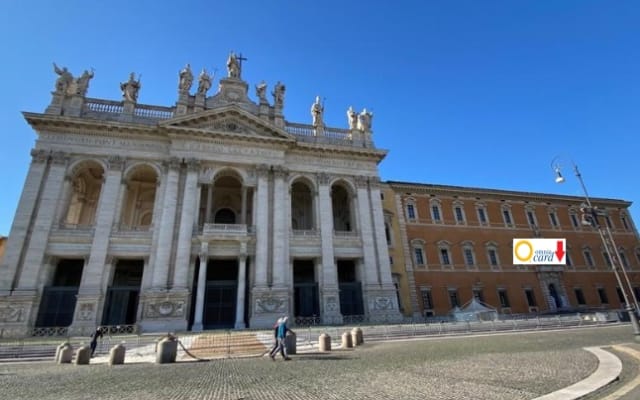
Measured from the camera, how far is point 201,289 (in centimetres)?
2003

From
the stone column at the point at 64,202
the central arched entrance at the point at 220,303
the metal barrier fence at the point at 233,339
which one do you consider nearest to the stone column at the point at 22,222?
the stone column at the point at 64,202

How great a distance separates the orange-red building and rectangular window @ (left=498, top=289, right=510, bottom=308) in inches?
3.4

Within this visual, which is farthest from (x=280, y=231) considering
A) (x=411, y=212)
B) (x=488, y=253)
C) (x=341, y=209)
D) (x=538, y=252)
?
(x=538, y=252)

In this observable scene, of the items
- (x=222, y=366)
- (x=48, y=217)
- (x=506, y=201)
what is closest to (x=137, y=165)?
(x=48, y=217)

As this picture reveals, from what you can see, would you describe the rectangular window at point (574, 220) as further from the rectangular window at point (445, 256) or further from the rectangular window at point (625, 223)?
the rectangular window at point (445, 256)

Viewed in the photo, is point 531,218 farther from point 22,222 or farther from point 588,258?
point 22,222

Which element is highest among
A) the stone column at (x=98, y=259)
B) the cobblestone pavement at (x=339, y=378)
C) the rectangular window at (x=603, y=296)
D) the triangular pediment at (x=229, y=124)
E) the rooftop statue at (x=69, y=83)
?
the rooftop statue at (x=69, y=83)

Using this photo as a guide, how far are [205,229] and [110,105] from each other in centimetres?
1218

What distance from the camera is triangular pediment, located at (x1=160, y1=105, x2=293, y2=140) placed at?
75.3 feet

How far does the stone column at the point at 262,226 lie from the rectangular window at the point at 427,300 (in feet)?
47.1

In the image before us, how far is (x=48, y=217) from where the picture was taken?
19.8 metres

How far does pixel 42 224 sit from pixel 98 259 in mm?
4135

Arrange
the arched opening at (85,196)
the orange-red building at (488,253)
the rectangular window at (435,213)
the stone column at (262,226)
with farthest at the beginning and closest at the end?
the rectangular window at (435,213)
the orange-red building at (488,253)
the arched opening at (85,196)
the stone column at (262,226)

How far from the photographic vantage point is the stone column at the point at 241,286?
19697 mm
